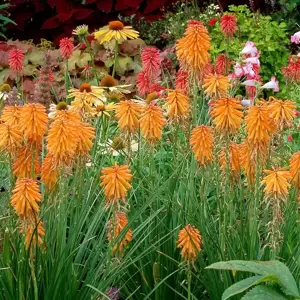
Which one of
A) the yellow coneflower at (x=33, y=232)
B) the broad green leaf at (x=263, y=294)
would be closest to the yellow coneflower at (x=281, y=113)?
the broad green leaf at (x=263, y=294)

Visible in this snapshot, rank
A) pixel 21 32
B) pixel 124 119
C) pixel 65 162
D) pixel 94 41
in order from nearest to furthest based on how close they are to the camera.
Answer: pixel 65 162 < pixel 124 119 < pixel 94 41 < pixel 21 32

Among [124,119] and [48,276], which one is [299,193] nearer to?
[124,119]

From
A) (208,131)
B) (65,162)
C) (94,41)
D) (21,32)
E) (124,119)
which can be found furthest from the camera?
(21,32)

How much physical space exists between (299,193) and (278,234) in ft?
0.80

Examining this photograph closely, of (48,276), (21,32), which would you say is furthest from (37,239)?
(21,32)

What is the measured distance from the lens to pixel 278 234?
2.71 m

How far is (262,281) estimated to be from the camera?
223 centimetres

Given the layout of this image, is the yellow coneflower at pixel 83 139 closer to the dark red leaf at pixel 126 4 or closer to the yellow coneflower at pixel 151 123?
the yellow coneflower at pixel 151 123

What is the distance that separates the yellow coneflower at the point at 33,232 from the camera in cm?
264

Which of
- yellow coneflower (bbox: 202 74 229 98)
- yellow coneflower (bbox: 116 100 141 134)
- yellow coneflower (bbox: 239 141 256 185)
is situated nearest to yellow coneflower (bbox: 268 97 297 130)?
yellow coneflower (bbox: 239 141 256 185)

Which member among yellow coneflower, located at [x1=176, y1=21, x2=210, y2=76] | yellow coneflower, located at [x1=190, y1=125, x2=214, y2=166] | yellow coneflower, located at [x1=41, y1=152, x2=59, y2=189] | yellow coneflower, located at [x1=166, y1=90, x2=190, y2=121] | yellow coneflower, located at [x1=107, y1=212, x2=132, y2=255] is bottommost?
yellow coneflower, located at [x1=107, y1=212, x2=132, y2=255]

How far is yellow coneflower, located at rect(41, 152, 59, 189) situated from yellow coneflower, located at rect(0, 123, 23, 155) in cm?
11

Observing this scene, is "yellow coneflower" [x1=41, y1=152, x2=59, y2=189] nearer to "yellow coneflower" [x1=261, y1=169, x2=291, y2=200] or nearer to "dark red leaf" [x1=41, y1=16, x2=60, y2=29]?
"yellow coneflower" [x1=261, y1=169, x2=291, y2=200]

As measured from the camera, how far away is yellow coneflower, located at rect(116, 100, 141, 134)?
303 cm
